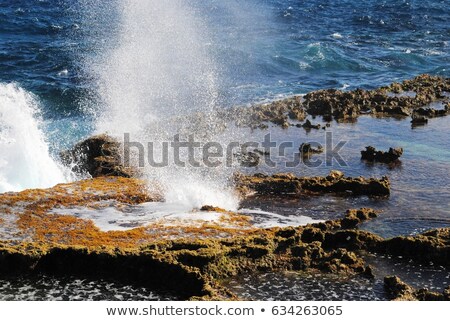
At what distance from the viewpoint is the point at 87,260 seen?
18188 millimetres

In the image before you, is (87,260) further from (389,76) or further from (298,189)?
(389,76)

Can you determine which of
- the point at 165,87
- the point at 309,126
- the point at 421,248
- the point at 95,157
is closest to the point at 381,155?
the point at 309,126

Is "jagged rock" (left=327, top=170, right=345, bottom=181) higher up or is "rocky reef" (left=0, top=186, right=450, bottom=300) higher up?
"jagged rock" (left=327, top=170, right=345, bottom=181)

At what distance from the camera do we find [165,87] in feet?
141

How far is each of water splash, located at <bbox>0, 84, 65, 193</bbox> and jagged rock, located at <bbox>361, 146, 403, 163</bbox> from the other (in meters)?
13.2

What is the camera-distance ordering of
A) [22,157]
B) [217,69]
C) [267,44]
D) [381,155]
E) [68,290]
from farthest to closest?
[267,44] → [217,69] → [381,155] → [22,157] → [68,290]

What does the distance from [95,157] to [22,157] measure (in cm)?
297

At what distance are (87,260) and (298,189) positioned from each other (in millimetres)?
9409

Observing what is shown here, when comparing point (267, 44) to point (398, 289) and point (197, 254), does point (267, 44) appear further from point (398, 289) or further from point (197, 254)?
point (398, 289)

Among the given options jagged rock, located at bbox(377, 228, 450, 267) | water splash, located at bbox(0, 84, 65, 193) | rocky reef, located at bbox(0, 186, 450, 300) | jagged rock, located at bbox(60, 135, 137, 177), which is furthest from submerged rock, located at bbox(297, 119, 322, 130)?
jagged rock, located at bbox(377, 228, 450, 267)

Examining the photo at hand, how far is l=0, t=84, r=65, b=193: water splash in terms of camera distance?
25938 mm

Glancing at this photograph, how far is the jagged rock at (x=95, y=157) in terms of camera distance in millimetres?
26656

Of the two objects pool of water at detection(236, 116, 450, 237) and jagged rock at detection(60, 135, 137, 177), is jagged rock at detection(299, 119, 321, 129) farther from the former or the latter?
jagged rock at detection(60, 135, 137, 177)

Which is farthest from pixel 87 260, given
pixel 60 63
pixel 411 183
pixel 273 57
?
pixel 273 57
